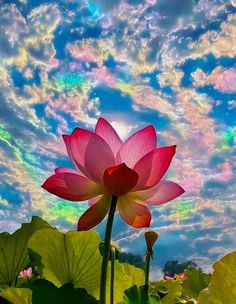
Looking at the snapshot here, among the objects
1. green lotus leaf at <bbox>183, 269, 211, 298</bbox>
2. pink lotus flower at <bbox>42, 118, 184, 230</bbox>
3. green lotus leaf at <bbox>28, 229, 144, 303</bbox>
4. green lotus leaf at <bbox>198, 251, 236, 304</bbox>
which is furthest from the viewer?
green lotus leaf at <bbox>183, 269, 211, 298</bbox>

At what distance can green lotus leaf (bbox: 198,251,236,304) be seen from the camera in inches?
32.9

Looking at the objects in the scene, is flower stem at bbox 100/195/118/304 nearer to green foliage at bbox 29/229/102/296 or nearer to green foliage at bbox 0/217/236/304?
green foliage at bbox 0/217/236/304

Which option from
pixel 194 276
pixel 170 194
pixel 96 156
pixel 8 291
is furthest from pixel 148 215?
pixel 194 276

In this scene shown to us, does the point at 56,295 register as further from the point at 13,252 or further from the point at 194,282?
the point at 194,282

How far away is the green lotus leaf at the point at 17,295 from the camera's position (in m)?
0.92

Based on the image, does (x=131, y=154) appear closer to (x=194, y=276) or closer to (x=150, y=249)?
(x=150, y=249)

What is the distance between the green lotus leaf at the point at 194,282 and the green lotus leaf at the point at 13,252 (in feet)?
3.51

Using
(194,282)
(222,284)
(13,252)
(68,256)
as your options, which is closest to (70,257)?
(68,256)

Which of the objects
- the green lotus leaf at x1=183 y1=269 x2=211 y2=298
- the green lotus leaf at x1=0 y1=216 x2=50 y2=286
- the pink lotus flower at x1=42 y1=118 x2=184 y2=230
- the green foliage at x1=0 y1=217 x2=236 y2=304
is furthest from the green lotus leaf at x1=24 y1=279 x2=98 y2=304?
the green lotus leaf at x1=183 y1=269 x2=211 y2=298

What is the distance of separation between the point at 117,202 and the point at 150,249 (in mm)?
124

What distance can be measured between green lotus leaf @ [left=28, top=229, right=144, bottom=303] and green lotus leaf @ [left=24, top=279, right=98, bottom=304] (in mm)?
152

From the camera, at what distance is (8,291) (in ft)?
3.04

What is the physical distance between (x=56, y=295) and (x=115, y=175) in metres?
0.26

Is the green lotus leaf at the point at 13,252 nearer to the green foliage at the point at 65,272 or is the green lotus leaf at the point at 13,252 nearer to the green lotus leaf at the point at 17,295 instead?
the green foliage at the point at 65,272
